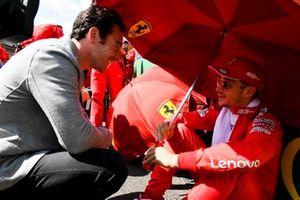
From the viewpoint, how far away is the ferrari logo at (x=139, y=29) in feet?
9.02

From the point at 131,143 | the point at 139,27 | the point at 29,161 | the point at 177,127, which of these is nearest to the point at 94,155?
the point at 29,161

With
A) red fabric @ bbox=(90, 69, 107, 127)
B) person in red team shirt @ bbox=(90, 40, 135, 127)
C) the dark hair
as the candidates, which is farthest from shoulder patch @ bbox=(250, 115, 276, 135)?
red fabric @ bbox=(90, 69, 107, 127)

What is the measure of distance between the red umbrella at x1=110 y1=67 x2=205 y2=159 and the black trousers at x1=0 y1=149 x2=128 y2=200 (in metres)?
1.47

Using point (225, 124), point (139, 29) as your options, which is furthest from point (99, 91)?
point (225, 124)

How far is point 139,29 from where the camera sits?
281 cm

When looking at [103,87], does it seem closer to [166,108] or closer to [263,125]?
[166,108]

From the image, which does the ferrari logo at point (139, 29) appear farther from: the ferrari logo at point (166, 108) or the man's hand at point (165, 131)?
the ferrari logo at point (166, 108)

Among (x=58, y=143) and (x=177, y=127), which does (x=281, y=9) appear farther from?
(x=58, y=143)

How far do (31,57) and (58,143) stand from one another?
46 centimetres

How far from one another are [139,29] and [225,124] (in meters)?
0.81

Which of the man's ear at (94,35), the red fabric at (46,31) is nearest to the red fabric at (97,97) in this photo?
the red fabric at (46,31)

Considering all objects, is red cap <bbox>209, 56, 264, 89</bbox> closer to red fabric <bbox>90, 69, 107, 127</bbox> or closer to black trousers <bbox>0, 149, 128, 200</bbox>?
black trousers <bbox>0, 149, 128, 200</bbox>

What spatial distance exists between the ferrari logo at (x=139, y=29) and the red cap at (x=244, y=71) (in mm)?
587

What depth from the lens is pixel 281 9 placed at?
205 centimetres
